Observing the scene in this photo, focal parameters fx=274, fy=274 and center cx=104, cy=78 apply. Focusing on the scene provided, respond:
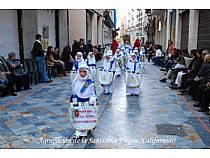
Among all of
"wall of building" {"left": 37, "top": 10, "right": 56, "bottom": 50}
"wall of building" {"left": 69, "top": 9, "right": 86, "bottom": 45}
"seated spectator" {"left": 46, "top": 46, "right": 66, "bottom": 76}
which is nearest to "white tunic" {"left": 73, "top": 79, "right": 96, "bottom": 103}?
"seated spectator" {"left": 46, "top": 46, "right": 66, "bottom": 76}

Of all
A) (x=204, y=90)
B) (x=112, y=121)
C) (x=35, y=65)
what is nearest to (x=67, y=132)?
(x=112, y=121)

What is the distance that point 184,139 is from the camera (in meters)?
5.20

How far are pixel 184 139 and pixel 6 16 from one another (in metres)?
8.04

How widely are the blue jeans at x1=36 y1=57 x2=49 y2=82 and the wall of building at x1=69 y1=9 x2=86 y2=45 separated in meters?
9.26

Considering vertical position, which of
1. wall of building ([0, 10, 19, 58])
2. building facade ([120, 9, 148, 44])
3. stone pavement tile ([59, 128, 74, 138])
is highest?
building facade ([120, 9, 148, 44])

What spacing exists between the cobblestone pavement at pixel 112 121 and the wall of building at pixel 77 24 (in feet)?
38.1

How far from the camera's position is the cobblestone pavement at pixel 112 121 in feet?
16.5

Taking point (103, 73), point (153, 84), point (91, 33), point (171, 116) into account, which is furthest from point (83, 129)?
point (91, 33)

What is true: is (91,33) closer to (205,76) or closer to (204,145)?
(205,76)

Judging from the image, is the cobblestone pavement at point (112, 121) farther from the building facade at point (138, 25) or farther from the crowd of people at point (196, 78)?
the building facade at point (138, 25)

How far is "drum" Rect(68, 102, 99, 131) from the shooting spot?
5039 millimetres

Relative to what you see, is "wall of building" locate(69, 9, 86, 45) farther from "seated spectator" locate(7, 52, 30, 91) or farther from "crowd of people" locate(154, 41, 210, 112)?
"seated spectator" locate(7, 52, 30, 91)

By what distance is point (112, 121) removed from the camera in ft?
20.7

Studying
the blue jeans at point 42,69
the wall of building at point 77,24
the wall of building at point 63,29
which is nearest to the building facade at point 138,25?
the wall of building at point 77,24
